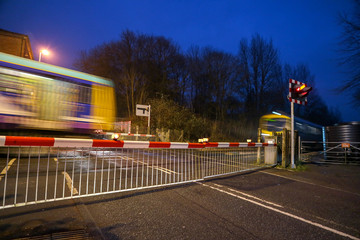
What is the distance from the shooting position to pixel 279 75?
3884 cm

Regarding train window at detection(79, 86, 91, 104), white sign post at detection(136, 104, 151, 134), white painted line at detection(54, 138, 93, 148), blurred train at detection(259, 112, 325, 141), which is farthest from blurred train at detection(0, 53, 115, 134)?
blurred train at detection(259, 112, 325, 141)

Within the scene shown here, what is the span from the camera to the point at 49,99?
9.16 metres

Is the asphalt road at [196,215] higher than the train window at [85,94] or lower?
lower

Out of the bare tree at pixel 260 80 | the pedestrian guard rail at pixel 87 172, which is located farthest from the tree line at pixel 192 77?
the pedestrian guard rail at pixel 87 172

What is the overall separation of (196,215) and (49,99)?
9.16 meters

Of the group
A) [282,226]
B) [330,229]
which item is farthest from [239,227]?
[330,229]

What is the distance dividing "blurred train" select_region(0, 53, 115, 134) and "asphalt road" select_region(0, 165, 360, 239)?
23.0 ft

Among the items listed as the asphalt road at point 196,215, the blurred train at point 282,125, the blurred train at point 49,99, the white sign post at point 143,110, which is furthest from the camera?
the blurred train at point 282,125

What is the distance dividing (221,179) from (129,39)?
31677 mm

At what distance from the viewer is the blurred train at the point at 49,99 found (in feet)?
26.8

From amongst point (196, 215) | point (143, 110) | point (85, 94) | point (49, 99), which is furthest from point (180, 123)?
point (196, 215)

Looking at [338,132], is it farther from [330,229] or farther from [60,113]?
[60,113]

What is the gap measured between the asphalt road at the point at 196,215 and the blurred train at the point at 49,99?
23.0 ft

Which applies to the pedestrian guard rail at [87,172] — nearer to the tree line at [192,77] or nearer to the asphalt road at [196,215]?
the asphalt road at [196,215]
